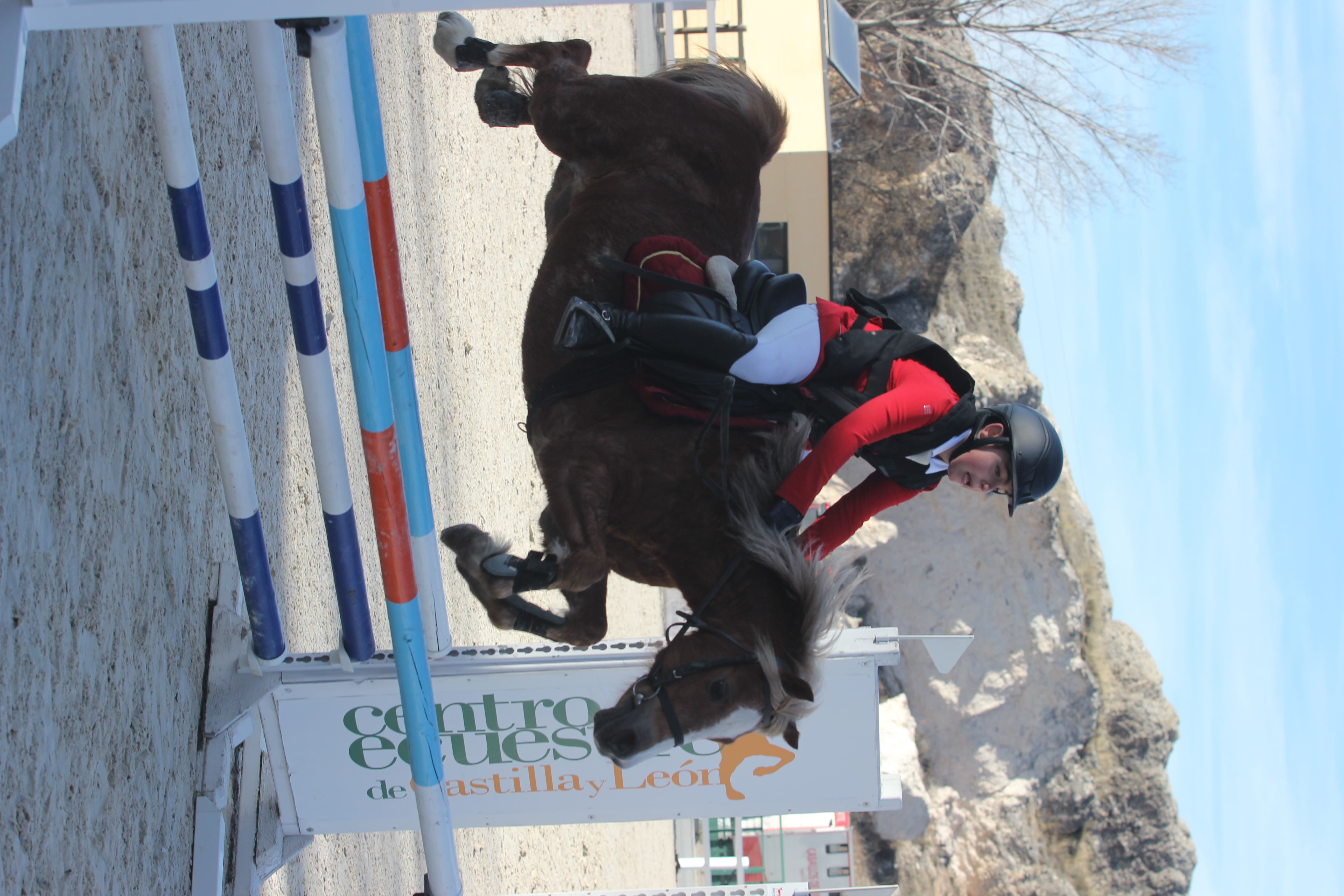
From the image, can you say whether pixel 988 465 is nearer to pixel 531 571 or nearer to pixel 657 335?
pixel 657 335

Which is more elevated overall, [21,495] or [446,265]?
[446,265]

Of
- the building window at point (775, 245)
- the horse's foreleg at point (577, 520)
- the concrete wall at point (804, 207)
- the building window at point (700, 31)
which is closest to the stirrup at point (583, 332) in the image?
the horse's foreleg at point (577, 520)

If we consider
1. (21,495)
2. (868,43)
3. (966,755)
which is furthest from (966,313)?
(21,495)

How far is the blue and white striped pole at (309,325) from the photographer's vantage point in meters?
1.78

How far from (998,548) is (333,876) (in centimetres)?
892

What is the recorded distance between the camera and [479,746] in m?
2.38

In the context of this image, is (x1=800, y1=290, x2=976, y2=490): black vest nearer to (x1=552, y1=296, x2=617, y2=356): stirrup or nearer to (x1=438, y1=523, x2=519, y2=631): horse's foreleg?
(x1=552, y1=296, x2=617, y2=356): stirrup

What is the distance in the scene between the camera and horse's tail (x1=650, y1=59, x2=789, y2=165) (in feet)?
9.62

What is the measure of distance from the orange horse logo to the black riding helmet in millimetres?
807

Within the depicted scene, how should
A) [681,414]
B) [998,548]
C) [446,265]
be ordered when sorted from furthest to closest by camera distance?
[998,548] < [446,265] < [681,414]

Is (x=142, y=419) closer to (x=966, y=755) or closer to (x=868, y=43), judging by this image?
(x=966, y=755)

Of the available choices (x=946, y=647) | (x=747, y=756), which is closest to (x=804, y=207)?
(x=946, y=647)

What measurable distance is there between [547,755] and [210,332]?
1.23 metres

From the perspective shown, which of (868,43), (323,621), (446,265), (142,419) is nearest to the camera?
(142,419)
